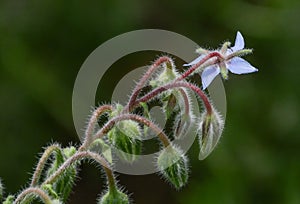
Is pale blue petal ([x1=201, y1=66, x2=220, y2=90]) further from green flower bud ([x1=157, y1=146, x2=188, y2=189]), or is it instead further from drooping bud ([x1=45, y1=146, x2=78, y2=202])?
drooping bud ([x1=45, y1=146, x2=78, y2=202])

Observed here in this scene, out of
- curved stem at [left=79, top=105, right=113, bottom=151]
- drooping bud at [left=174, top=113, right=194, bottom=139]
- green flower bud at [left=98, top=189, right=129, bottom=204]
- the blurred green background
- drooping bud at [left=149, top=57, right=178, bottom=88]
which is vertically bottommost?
green flower bud at [left=98, top=189, right=129, bottom=204]

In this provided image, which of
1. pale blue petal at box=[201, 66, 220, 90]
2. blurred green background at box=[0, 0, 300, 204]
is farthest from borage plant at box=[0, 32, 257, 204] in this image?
blurred green background at box=[0, 0, 300, 204]

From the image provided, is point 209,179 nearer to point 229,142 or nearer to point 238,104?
point 229,142

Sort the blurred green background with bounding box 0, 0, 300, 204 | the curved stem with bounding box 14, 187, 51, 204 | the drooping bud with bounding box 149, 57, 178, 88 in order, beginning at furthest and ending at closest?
the blurred green background with bounding box 0, 0, 300, 204 < the drooping bud with bounding box 149, 57, 178, 88 < the curved stem with bounding box 14, 187, 51, 204

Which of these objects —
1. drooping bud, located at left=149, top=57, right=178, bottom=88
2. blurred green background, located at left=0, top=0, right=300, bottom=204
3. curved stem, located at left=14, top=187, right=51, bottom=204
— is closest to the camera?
curved stem, located at left=14, top=187, right=51, bottom=204

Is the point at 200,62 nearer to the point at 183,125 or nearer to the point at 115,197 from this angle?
the point at 183,125

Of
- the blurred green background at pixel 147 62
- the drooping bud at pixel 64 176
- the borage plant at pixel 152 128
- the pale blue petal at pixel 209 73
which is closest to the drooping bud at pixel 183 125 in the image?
the borage plant at pixel 152 128
